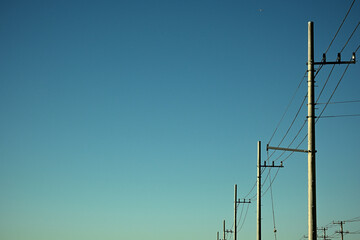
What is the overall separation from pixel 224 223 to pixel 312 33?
2393 inches

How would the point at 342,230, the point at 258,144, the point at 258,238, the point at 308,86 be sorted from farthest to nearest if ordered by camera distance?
the point at 342,230 → the point at 258,144 → the point at 258,238 → the point at 308,86

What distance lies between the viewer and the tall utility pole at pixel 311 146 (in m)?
20.3

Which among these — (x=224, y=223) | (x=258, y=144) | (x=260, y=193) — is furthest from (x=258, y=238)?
(x=224, y=223)

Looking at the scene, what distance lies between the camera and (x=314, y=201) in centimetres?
2047

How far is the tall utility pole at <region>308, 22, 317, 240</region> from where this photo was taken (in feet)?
66.7

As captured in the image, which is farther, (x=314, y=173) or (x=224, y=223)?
(x=224, y=223)

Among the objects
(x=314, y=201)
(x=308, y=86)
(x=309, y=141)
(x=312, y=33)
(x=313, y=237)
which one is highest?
(x=312, y=33)

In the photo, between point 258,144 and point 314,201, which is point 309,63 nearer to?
point 314,201

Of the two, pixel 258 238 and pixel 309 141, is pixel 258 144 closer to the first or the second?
pixel 258 238

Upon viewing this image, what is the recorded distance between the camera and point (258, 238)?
3528 cm

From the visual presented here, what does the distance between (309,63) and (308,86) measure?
87 cm

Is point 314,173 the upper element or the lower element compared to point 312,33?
lower

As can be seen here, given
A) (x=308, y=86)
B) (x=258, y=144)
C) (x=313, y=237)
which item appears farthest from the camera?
(x=258, y=144)

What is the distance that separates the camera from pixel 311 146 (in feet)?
68.9
